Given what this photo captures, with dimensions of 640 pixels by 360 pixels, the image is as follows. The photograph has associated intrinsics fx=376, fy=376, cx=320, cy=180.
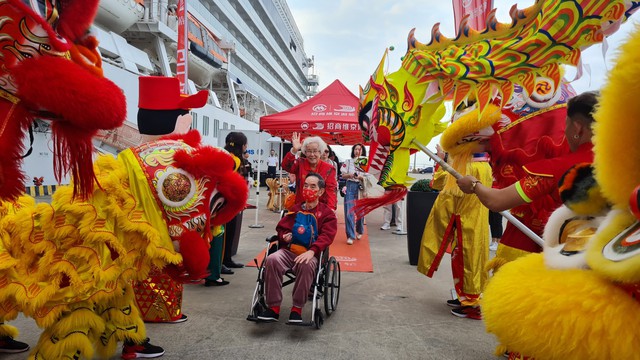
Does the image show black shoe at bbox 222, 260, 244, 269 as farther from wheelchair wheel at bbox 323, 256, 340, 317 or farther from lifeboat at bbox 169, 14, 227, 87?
lifeboat at bbox 169, 14, 227, 87

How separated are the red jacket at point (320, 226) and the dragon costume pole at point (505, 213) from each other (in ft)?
3.69

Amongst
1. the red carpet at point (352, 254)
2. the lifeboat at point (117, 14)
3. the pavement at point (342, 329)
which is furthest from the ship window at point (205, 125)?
the pavement at point (342, 329)

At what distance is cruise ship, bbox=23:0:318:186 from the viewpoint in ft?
30.2

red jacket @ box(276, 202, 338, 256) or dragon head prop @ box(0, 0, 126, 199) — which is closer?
dragon head prop @ box(0, 0, 126, 199)

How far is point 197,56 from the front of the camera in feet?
65.5

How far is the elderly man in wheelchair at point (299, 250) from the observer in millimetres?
2961

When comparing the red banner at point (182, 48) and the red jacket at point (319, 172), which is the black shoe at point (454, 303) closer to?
the red jacket at point (319, 172)

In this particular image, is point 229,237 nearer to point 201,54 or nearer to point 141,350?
point 141,350

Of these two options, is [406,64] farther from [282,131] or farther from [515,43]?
[282,131]

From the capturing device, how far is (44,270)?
6.02 feet

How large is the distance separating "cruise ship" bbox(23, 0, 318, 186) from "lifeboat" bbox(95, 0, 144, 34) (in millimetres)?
32

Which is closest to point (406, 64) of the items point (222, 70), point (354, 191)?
point (354, 191)

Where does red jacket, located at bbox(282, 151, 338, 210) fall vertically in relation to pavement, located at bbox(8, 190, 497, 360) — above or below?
above

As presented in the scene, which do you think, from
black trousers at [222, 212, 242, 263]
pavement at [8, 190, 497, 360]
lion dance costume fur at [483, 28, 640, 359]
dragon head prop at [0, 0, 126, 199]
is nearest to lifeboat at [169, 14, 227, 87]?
black trousers at [222, 212, 242, 263]
